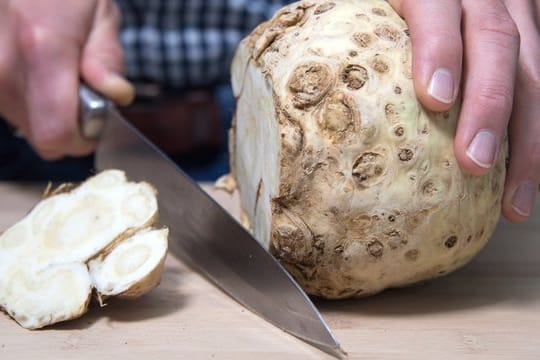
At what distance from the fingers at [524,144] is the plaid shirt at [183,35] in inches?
55.2

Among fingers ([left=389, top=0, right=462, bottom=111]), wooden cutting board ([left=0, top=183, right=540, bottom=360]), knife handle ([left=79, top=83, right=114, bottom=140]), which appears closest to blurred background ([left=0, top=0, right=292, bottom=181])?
knife handle ([left=79, top=83, right=114, bottom=140])

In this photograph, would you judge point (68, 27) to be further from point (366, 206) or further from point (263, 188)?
point (366, 206)

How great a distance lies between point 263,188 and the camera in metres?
1.50

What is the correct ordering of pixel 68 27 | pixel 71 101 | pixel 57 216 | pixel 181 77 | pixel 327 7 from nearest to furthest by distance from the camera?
1. pixel 327 7
2. pixel 57 216
3. pixel 71 101
4. pixel 68 27
5. pixel 181 77

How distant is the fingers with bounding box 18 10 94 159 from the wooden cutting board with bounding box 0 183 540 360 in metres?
0.59

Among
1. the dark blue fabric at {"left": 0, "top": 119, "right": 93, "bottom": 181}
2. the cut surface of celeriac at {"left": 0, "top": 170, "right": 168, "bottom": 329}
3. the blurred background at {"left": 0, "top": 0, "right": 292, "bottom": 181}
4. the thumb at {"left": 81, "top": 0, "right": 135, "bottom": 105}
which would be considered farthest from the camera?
the blurred background at {"left": 0, "top": 0, "right": 292, "bottom": 181}

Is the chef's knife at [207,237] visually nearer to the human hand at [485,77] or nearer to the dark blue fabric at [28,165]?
the human hand at [485,77]

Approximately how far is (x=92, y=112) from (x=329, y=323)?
89 cm

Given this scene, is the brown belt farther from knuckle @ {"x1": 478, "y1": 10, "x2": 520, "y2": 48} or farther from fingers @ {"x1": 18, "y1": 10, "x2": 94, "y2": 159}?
knuckle @ {"x1": 478, "y1": 10, "x2": 520, "y2": 48}

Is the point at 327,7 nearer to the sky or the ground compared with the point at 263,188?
nearer to the sky

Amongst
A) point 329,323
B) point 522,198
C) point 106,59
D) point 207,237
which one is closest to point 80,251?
point 207,237

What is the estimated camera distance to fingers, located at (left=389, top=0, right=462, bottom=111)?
1307 mm

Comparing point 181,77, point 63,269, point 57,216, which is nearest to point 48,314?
point 63,269

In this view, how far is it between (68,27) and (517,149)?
1304 millimetres
